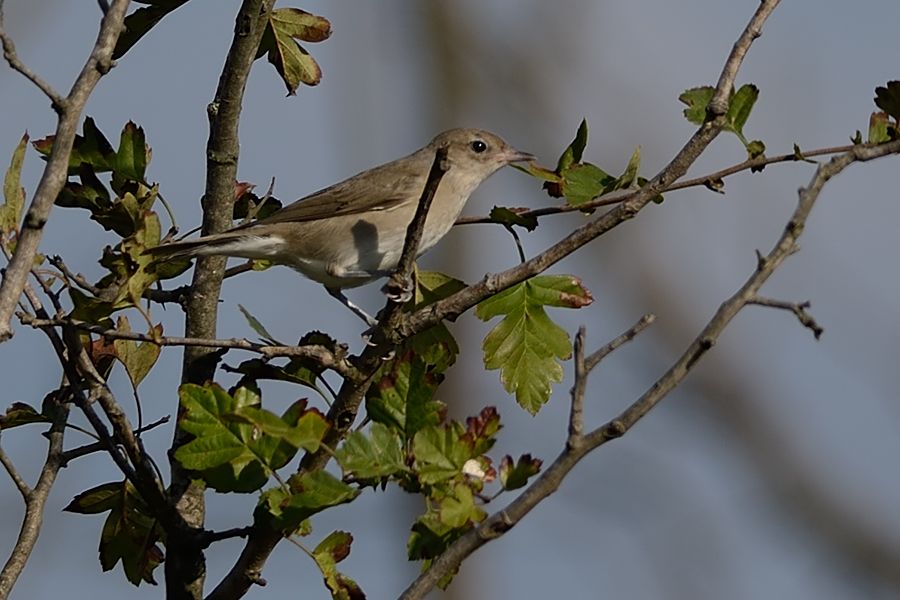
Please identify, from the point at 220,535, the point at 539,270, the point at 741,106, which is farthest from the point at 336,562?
the point at 741,106

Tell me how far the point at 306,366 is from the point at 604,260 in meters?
4.65

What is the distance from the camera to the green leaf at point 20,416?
265 centimetres

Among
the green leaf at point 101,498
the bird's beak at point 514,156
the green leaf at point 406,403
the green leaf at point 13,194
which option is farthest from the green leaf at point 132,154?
the bird's beak at point 514,156

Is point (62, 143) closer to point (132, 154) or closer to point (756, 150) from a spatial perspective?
point (132, 154)

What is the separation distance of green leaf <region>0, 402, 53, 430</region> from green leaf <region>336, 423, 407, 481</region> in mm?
842

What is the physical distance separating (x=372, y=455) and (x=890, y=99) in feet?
4.40

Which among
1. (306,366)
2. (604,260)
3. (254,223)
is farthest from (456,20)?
(306,366)

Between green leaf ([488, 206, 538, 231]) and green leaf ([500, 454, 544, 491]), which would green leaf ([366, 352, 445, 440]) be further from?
green leaf ([488, 206, 538, 231])

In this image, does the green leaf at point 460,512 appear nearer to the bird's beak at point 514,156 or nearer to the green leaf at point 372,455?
the green leaf at point 372,455

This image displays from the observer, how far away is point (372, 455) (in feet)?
6.93

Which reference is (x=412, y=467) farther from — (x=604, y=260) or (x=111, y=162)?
(x=604, y=260)

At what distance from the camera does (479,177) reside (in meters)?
5.04

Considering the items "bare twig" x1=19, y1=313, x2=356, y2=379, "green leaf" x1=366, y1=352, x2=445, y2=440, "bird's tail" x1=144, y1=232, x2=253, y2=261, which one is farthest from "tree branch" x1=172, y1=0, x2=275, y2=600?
"green leaf" x1=366, y1=352, x2=445, y2=440

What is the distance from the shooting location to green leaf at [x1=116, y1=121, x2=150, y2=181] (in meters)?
2.89
